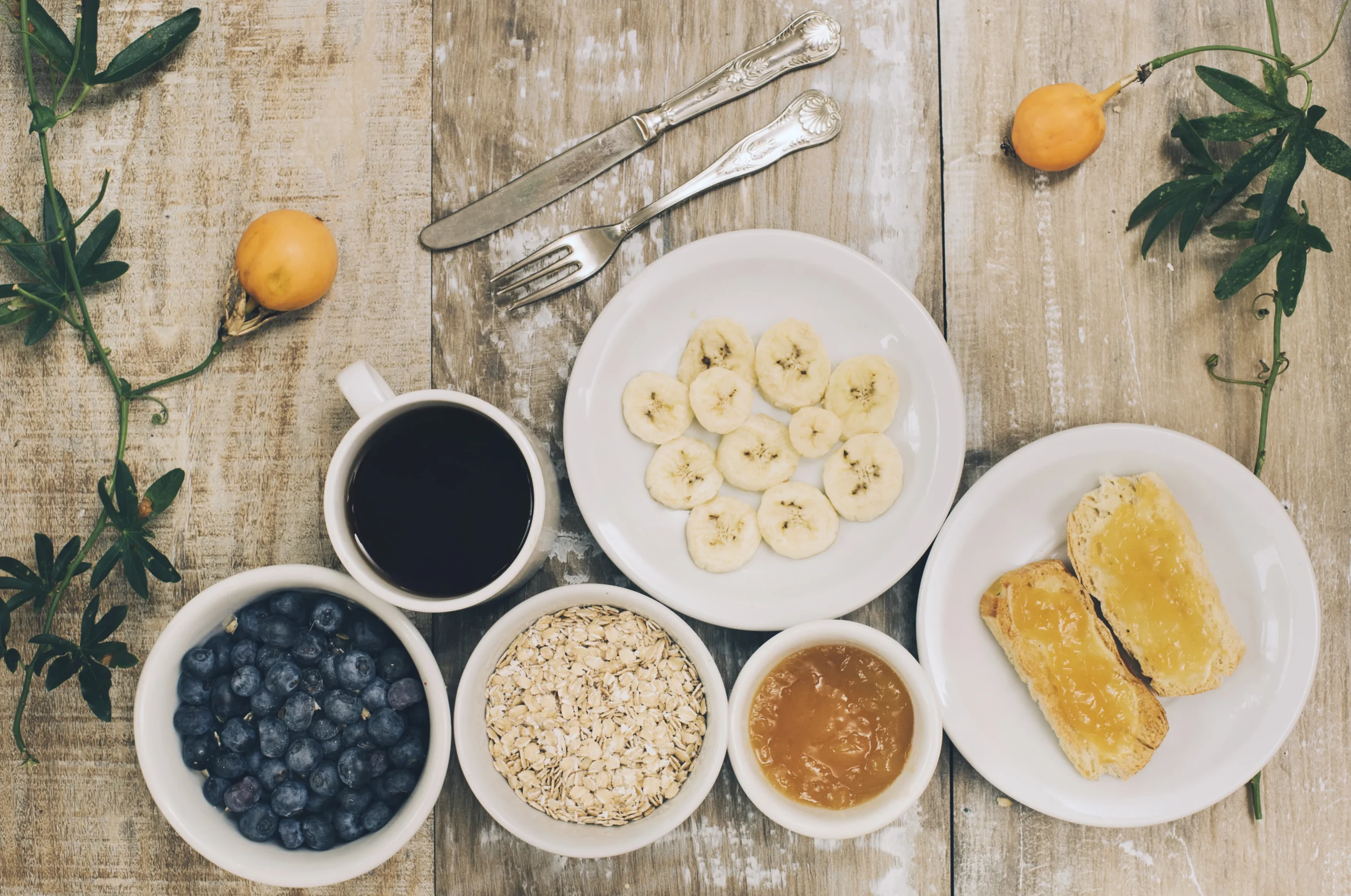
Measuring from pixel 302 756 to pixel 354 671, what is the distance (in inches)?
5.2

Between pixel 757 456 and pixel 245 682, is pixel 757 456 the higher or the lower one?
the higher one

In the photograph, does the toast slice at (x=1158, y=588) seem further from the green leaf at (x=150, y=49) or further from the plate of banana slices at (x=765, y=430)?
the green leaf at (x=150, y=49)

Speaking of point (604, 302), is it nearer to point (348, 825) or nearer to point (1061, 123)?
point (1061, 123)

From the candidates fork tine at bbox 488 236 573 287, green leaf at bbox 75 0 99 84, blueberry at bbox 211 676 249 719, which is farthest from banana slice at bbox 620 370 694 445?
green leaf at bbox 75 0 99 84

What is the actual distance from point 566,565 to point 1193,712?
1010 millimetres

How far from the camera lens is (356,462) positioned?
1.09m

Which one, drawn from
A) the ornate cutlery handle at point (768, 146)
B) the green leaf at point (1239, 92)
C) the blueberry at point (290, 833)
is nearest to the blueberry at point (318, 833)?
the blueberry at point (290, 833)

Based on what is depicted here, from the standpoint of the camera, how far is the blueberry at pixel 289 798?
1.11 meters

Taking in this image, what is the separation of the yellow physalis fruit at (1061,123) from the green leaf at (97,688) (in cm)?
159

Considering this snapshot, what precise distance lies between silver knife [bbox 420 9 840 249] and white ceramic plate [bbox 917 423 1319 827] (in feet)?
2.34

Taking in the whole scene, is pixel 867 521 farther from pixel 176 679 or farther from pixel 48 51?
pixel 48 51

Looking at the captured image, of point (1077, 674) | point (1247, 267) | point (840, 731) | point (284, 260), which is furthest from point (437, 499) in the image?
point (1247, 267)

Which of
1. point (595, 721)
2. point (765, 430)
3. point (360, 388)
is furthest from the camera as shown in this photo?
point (765, 430)

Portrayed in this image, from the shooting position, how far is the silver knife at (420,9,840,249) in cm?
131
